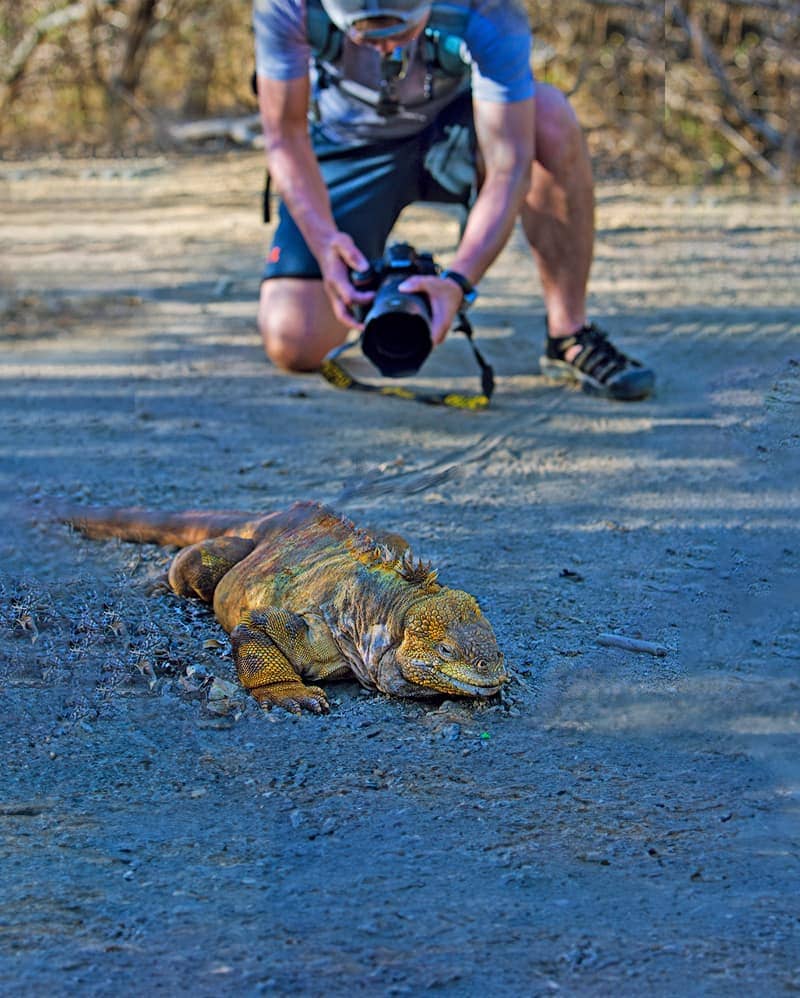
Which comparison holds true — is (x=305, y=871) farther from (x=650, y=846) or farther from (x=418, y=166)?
(x=418, y=166)

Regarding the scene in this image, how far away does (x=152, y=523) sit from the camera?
Result: 14.3 feet

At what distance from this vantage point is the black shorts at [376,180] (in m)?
5.96

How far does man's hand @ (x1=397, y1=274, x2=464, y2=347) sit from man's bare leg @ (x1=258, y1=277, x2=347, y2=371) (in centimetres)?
102

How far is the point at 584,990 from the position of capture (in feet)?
7.66

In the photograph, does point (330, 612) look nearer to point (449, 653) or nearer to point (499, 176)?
point (449, 653)

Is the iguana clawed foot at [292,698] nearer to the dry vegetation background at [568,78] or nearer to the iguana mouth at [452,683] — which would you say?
the iguana mouth at [452,683]

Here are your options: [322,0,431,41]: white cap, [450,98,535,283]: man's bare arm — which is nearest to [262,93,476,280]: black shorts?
[450,98,535,283]: man's bare arm

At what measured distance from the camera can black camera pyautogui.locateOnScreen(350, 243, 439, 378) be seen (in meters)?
4.95

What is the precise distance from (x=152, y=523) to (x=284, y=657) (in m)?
1.11

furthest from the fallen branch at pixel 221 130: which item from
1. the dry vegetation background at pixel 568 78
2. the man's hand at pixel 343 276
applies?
the man's hand at pixel 343 276

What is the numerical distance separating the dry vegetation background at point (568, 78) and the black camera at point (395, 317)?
234 inches

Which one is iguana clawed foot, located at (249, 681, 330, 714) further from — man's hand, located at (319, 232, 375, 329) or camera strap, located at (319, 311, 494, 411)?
camera strap, located at (319, 311, 494, 411)

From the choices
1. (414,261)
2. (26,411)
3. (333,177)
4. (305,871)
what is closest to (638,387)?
(414,261)

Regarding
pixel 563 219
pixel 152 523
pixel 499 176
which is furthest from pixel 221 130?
pixel 152 523
